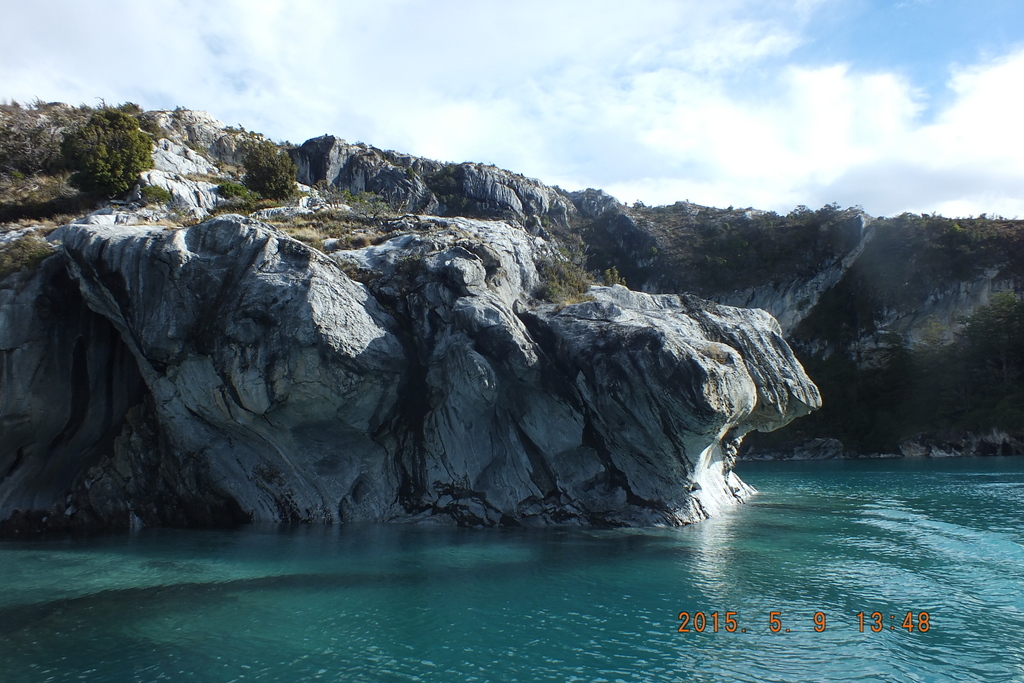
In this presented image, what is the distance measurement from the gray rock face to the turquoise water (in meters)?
2.13

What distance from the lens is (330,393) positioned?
21547 millimetres

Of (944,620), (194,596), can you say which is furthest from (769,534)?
(194,596)

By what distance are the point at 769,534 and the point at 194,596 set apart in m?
15.9

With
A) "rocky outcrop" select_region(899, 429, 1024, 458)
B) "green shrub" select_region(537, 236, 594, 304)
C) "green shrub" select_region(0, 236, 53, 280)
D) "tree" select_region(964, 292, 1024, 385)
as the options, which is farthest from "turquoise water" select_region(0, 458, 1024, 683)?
"tree" select_region(964, 292, 1024, 385)

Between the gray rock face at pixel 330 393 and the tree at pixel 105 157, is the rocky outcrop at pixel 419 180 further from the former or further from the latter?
the gray rock face at pixel 330 393

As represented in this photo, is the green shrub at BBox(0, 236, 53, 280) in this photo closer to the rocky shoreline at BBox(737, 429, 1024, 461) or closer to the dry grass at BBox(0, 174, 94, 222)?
the dry grass at BBox(0, 174, 94, 222)

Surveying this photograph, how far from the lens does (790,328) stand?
78.0 m

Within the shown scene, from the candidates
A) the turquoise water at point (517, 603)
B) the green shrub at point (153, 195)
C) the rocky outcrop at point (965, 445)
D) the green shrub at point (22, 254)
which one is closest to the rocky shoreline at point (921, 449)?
the rocky outcrop at point (965, 445)

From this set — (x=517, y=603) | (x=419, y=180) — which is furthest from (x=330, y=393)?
(x=419, y=180)

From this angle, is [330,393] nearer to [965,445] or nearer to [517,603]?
[517,603]

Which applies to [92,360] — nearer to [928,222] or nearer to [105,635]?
[105,635]

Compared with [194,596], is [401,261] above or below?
above

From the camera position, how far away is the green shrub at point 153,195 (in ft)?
105

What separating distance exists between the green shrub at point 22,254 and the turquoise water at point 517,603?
1016 centimetres
